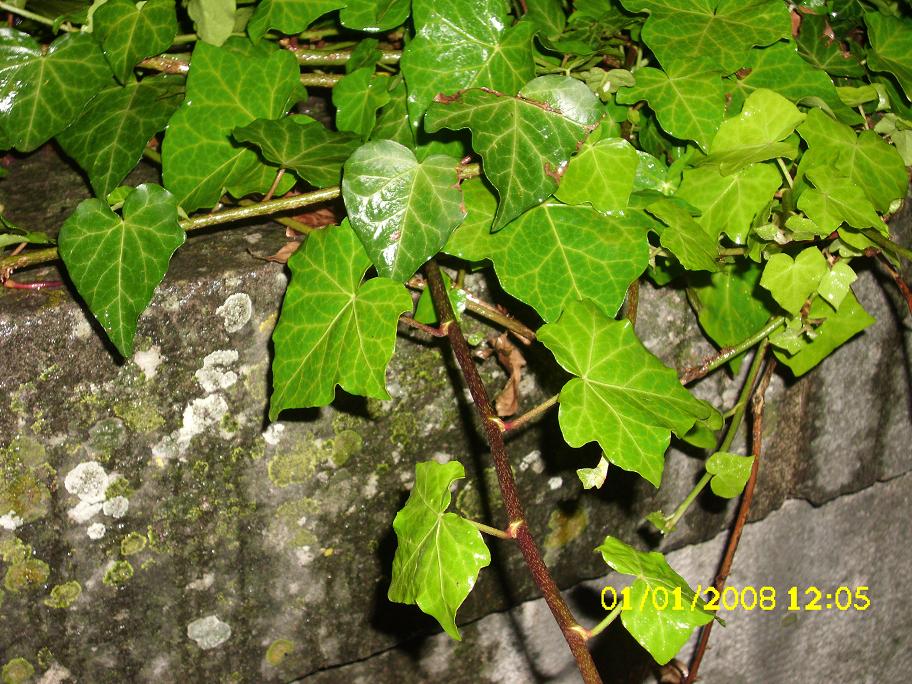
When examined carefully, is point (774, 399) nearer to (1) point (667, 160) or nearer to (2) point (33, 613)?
(1) point (667, 160)

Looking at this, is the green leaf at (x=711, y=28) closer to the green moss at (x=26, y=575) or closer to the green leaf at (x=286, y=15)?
the green leaf at (x=286, y=15)

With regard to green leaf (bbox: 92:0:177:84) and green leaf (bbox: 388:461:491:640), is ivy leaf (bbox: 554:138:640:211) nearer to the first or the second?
green leaf (bbox: 388:461:491:640)

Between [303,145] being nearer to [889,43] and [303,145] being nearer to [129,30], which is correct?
[129,30]

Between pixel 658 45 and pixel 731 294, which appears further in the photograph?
pixel 731 294

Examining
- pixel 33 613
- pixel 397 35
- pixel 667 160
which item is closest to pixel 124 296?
pixel 33 613

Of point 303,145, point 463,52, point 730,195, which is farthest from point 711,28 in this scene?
point 303,145

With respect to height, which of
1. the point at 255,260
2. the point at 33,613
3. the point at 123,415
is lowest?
the point at 33,613
